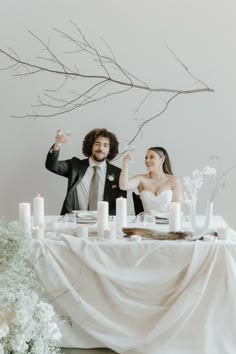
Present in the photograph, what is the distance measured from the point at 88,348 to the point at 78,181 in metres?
1.77

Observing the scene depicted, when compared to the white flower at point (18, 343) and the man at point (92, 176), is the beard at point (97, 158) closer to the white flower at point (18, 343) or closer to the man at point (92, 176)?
the man at point (92, 176)

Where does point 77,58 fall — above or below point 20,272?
above

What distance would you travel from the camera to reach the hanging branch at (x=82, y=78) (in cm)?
459

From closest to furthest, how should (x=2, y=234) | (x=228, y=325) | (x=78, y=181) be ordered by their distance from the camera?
(x=2, y=234) → (x=228, y=325) → (x=78, y=181)

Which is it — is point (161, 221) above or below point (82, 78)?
below

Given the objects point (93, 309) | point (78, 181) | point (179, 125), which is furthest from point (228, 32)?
point (93, 309)

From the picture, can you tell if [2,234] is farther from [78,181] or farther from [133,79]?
[133,79]

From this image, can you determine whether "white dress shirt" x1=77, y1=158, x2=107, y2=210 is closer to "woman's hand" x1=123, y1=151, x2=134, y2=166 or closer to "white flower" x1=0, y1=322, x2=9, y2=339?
"woman's hand" x1=123, y1=151, x2=134, y2=166

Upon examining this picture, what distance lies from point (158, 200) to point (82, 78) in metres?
1.35

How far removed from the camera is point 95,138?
4410mm

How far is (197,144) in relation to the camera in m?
4.63

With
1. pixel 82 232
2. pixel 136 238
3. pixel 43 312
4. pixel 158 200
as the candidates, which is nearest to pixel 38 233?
pixel 82 232

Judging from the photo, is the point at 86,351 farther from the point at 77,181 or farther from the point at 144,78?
the point at 144,78

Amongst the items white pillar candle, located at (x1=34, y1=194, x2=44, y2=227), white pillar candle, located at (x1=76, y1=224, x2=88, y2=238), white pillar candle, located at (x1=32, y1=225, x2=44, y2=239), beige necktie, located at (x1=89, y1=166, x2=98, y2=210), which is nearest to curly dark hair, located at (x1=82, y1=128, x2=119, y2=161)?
beige necktie, located at (x1=89, y1=166, x2=98, y2=210)
